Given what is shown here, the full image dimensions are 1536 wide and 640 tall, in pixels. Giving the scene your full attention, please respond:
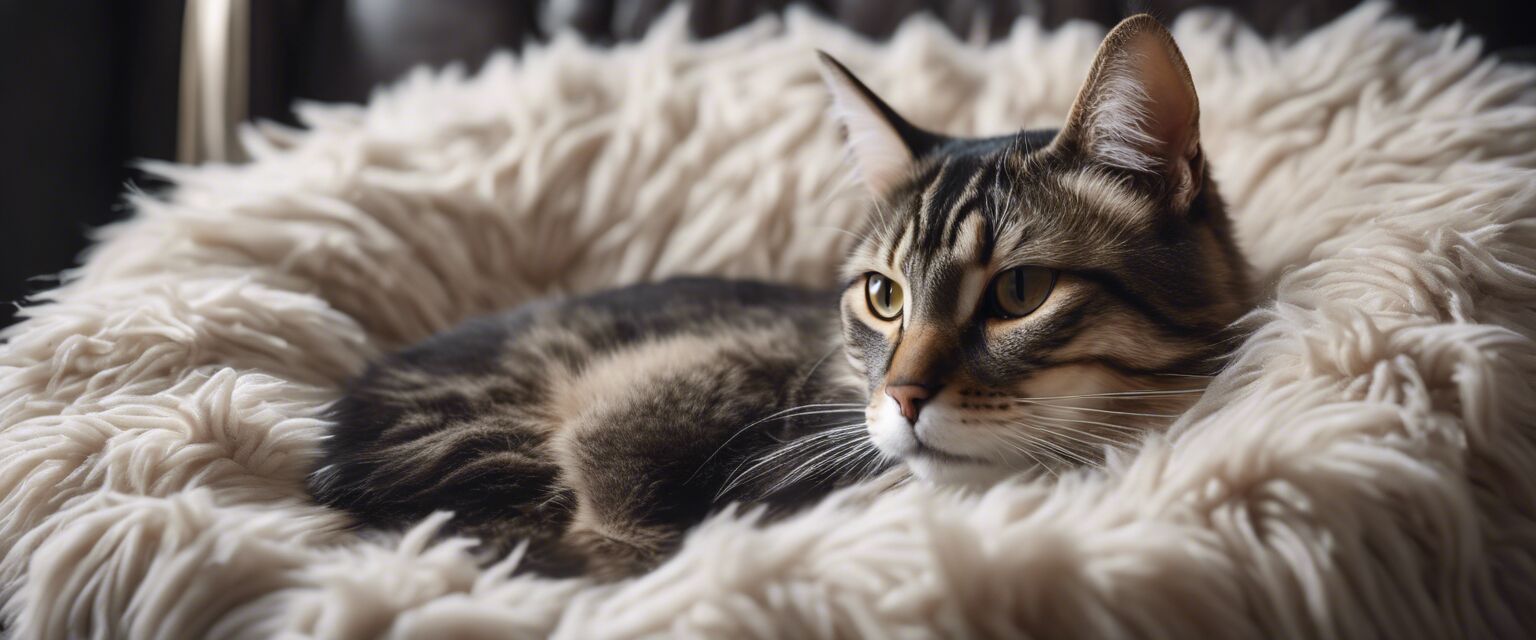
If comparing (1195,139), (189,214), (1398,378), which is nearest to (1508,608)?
(1398,378)

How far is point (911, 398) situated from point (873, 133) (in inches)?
12.8

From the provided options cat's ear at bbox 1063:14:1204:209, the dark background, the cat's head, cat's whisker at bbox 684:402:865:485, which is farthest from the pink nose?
the dark background

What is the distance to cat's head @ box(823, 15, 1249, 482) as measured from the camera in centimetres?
71

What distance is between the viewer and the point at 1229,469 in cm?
62

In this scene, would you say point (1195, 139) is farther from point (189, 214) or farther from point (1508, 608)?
point (189, 214)

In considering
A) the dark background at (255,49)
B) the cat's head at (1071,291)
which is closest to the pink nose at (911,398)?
the cat's head at (1071,291)

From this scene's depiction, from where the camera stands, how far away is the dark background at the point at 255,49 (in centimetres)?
125

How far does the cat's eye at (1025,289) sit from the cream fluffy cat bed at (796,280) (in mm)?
131

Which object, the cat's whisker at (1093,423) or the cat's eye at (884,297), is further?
the cat's eye at (884,297)

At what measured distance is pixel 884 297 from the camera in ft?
2.77

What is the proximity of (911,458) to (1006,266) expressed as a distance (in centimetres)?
16

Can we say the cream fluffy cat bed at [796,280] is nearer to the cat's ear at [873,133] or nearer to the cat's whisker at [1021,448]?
the cat's whisker at [1021,448]

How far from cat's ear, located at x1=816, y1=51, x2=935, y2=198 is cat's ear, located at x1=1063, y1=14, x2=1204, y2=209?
0.57 feet

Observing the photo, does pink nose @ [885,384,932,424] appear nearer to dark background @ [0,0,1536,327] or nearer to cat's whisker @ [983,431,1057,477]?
cat's whisker @ [983,431,1057,477]
